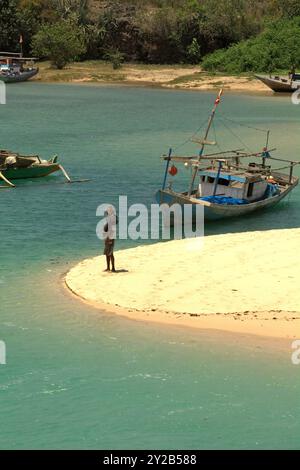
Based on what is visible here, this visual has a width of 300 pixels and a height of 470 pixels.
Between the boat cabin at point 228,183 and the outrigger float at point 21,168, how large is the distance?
9.44 meters

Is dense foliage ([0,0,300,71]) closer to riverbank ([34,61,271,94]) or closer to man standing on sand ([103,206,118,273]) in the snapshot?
riverbank ([34,61,271,94])

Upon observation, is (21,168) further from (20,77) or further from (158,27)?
(158,27)

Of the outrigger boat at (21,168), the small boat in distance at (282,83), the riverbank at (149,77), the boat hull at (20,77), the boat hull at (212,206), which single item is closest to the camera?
the boat hull at (212,206)

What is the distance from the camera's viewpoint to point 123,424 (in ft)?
58.1

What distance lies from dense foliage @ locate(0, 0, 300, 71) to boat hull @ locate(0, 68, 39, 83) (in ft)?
21.1

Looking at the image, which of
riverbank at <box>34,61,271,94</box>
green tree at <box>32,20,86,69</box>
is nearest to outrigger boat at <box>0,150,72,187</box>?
riverbank at <box>34,61,271,94</box>

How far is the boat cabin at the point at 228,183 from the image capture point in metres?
37.3

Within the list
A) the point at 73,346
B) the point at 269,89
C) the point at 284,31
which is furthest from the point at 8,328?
the point at 284,31

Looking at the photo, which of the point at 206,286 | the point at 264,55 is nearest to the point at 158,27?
the point at 264,55

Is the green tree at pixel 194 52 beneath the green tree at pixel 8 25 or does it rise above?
beneath

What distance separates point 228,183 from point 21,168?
11.9m

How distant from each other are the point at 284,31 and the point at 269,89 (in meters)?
17.4

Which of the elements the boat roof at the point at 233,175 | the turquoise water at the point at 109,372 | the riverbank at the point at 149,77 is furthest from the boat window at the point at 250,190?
the riverbank at the point at 149,77

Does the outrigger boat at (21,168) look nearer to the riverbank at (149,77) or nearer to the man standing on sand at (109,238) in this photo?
the man standing on sand at (109,238)
